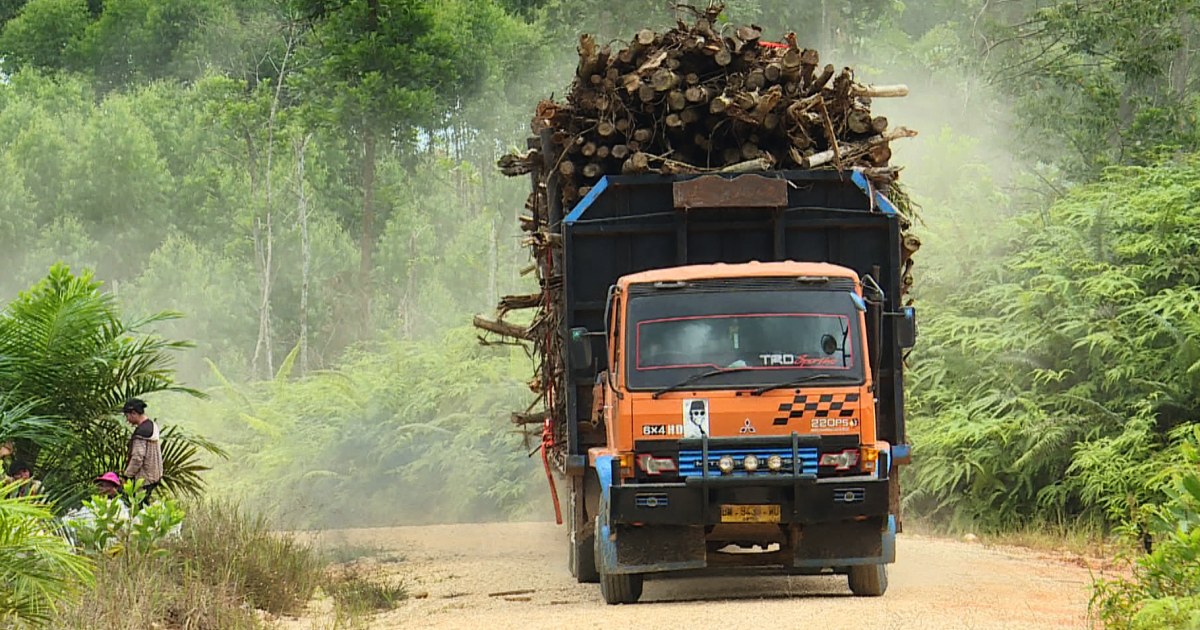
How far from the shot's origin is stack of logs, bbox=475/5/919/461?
1406 centimetres

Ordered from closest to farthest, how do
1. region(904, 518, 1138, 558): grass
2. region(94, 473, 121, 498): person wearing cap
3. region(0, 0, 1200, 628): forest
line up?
region(94, 473, 121, 498): person wearing cap → region(904, 518, 1138, 558): grass → region(0, 0, 1200, 628): forest

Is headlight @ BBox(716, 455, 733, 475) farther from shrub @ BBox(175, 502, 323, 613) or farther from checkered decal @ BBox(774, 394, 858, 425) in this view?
shrub @ BBox(175, 502, 323, 613)

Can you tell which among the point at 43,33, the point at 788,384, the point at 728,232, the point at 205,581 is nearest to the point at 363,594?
Result: the point at 205,581

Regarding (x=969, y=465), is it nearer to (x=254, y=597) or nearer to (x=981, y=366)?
Answer: (x=981, y=366)

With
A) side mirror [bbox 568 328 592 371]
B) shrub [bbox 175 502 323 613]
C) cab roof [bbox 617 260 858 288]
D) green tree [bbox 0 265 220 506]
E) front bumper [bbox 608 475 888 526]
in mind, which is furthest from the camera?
green tree [bbox 0 265 220 506]

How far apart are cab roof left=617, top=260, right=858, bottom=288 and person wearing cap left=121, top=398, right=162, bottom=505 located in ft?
14.5

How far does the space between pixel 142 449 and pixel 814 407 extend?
5902mm

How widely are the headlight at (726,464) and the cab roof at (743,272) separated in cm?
141

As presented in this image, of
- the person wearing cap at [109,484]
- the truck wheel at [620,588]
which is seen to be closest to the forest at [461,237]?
the person wearing cap at [109,484]

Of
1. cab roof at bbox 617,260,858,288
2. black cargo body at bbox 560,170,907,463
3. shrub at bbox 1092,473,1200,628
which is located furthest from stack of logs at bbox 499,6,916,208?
shrub at bbox 1092,473,1200,628

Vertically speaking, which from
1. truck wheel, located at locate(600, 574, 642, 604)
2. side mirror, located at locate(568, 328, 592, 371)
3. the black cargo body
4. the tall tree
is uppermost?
the tall tree

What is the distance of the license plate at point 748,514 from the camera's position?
1209cm

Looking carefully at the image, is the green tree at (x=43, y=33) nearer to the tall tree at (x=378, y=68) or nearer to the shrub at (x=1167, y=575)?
the tall tree at (x=378, y=68)

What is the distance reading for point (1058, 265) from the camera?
20875mm
